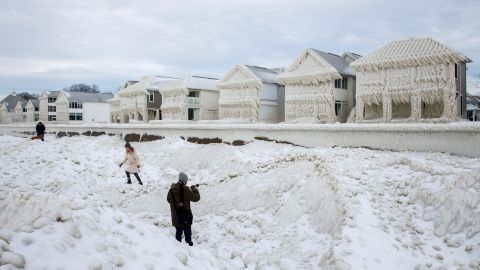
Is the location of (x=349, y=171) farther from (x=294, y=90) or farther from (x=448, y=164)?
(x=294, y=90)

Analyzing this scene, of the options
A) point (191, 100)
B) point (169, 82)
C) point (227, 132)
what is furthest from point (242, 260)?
point (169, 82)

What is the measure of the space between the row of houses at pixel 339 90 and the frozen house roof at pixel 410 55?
0.19 feet

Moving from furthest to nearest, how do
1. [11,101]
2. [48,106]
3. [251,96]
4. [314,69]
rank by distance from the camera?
[11,101]
[48,106]
[251,96]
[314,69]

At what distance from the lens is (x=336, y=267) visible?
8.86 metres

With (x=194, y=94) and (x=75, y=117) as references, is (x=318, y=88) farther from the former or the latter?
(x=75, y=117)

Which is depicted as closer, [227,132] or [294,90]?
[227,132]

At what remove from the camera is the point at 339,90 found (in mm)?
32938

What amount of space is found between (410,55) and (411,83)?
1935 mm

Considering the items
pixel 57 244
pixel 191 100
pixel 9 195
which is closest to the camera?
pixel 57 244

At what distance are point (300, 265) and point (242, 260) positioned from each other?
64.1 inches

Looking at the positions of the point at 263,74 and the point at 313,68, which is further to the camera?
the point at 263,74

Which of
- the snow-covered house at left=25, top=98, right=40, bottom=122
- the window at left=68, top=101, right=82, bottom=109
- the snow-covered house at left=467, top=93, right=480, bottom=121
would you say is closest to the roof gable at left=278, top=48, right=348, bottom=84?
the snow-covered house at left=467, top=93, right=480, bottom=121

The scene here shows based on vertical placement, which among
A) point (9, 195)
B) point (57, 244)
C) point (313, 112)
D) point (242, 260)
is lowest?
point (242, 260)

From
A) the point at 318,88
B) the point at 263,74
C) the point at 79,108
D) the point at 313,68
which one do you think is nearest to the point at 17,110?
the point at 79,108
